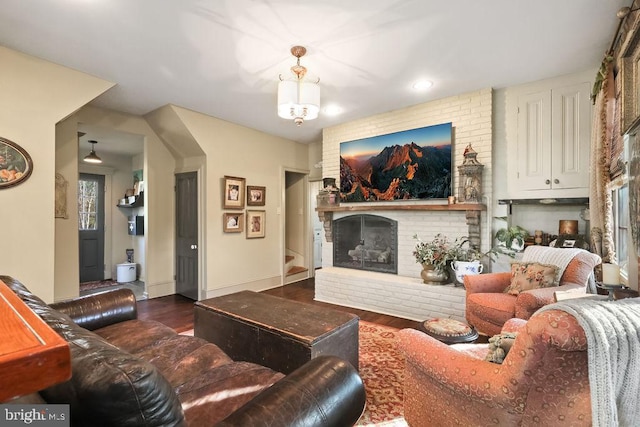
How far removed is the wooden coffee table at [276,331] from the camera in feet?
6.15

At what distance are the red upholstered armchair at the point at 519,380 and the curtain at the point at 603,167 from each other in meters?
2.11

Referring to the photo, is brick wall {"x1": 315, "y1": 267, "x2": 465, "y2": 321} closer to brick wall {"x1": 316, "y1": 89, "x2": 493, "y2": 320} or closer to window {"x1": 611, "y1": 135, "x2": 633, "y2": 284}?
brick wall {"x1": 316, "y1": 89, "x2": 493, "y2": 320}

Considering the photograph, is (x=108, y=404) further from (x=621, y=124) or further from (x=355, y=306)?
(x=355, y=306)

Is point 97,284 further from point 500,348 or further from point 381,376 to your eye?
point 500,348

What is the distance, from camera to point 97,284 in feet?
18.2

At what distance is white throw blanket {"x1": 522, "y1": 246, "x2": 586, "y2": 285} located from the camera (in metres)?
2.66

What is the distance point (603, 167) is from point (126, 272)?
21.7 feet

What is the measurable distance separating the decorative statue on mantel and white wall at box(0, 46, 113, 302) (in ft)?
13.4

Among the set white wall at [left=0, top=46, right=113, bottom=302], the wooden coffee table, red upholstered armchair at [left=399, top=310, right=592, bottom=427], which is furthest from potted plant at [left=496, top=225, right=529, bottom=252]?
white wall at [left=0, top=46, right=113, bottom=302]

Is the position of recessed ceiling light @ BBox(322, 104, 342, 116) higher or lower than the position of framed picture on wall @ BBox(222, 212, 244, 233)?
higher

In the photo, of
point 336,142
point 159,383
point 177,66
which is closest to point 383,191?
point 336,142

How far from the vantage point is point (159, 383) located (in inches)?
32.0

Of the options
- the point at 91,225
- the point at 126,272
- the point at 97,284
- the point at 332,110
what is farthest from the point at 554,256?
the point at 91,225

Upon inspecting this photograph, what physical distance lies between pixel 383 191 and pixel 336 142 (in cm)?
114
